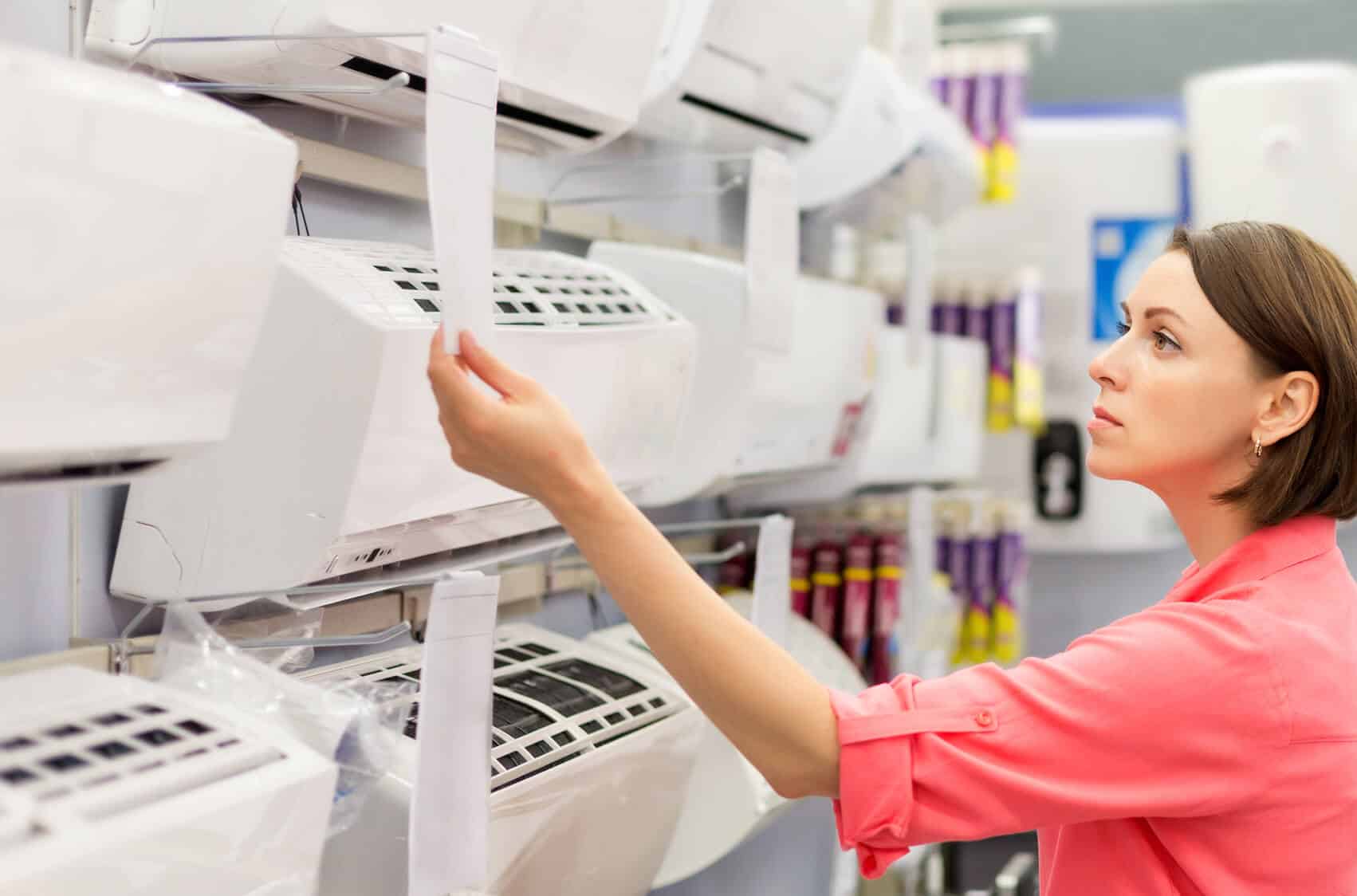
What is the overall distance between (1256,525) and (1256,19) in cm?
323

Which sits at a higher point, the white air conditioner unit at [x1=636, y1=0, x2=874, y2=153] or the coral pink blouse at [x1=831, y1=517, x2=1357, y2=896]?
the white air conditioner unit at [x1=636, y1=0, x2=874, y2=153]

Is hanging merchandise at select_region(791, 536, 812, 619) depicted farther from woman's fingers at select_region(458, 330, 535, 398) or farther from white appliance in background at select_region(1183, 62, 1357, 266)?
white appliance in background at select_region(1183, 62, 1357, 266)

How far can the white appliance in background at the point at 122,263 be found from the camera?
0.65 m

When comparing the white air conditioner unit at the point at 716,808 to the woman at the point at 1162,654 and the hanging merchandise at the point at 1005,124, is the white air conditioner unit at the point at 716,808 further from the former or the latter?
the hanging merchandise at the point at 1005,124

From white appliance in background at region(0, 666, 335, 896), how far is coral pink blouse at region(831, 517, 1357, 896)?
1.24 ft

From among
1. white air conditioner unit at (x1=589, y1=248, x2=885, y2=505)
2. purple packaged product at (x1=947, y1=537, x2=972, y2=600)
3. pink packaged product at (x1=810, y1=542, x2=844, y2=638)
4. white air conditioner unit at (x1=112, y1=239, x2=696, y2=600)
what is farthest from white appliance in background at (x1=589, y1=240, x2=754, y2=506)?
purple packaged product at (x1=947, y1=537, x2=972, y2=600)

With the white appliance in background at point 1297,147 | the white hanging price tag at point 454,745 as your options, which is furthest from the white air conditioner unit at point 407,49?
the white appliance in background at point 1297,147

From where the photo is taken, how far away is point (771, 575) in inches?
64.6

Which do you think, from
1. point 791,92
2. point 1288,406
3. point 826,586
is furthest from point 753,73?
point 826,586

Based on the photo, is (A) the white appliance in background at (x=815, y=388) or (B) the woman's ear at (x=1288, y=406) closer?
(B) the woman's ear at (x=1288, y=406)

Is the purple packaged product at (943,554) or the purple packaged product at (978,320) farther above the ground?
the purple packaged product at (978,320)

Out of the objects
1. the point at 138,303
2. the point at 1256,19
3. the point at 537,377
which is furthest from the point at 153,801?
the point at 1256,19

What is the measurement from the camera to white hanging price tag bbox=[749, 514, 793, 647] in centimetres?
163

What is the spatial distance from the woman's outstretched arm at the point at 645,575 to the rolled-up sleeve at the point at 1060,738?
0.04 metres
